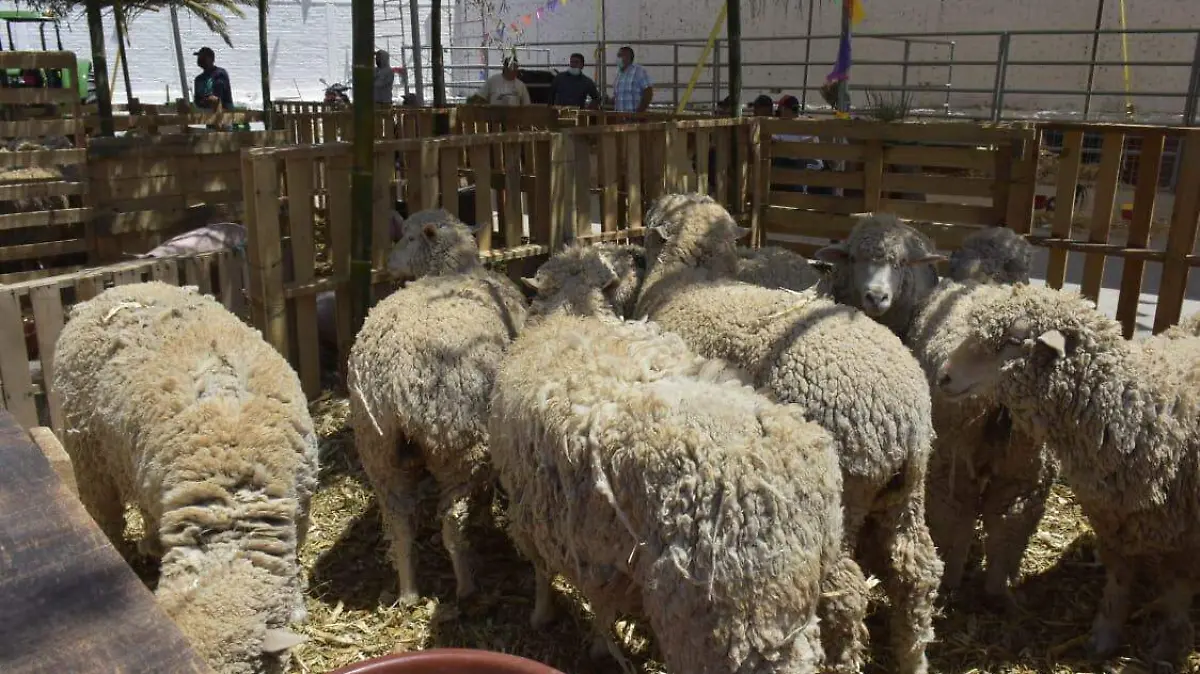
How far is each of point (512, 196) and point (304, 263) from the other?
62.0 inches

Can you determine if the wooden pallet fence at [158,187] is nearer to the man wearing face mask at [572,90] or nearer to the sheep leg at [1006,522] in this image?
the man wearing face mask at [572,90]

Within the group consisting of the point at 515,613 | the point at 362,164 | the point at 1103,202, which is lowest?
the point at 515,613

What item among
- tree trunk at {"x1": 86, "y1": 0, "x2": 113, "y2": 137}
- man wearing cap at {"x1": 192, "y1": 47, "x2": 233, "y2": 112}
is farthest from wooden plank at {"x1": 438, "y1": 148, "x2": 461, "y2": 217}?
man wearing cap at {"x1": 192, "y1": 47, "x2": 233, "y2": 112}

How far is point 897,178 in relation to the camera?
6.97m

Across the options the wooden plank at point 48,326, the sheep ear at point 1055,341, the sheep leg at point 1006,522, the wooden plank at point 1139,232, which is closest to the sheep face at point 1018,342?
the sheep ear at point 1055,341

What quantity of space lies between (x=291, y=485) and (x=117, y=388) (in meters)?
0.96

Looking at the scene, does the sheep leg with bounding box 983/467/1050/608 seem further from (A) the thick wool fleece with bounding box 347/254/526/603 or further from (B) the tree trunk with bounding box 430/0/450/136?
(B) the tree trunk with bounding box 430/0/450/136

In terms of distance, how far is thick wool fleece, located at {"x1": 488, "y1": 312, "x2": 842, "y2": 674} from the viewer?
95.6 inches

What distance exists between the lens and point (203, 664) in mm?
1397

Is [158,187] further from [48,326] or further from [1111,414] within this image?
[1111,414]

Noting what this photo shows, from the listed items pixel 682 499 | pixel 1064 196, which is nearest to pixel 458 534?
pixel 682 499

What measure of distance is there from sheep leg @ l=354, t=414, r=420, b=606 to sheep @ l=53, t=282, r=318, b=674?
0.42 meters

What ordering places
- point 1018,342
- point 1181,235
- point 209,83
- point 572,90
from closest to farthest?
point 1018,342 → point 1181,235 → point 572,90 → point 209,83

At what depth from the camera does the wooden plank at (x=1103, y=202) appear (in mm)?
6004
